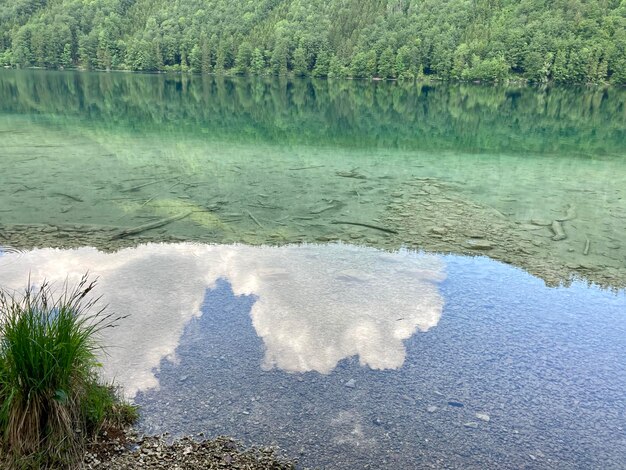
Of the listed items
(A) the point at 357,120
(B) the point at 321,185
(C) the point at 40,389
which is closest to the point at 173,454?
(C) the point at 40,389

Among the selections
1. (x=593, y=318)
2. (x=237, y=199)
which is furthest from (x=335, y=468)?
(x=237, y=199)

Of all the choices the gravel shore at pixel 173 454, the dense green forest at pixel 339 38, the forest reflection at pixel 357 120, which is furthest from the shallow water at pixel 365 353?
the dense green forest at pixel 339 38

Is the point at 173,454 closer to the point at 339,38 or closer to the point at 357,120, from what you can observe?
the point at 357,120

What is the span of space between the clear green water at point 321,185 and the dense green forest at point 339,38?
86568 millimetres

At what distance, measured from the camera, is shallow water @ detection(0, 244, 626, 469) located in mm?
5930

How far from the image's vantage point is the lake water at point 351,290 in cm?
616

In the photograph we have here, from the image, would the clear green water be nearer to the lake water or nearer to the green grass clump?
the lake water

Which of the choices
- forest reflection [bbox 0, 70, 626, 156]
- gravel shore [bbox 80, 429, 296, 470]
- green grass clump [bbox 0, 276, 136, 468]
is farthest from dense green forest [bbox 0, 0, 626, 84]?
green grass clump [bbox 0, 276, 136, 468]

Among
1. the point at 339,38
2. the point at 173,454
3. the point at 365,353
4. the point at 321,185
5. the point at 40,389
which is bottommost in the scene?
the point at 365,353

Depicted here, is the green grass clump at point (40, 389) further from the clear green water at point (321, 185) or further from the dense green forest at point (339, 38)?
the dense green forest at point (339, 38)

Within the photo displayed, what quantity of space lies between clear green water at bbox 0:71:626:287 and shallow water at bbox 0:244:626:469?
4.55 feet

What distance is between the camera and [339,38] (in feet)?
431

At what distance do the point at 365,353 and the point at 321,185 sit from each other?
10.7 m

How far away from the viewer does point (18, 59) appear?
12575 centimetres
